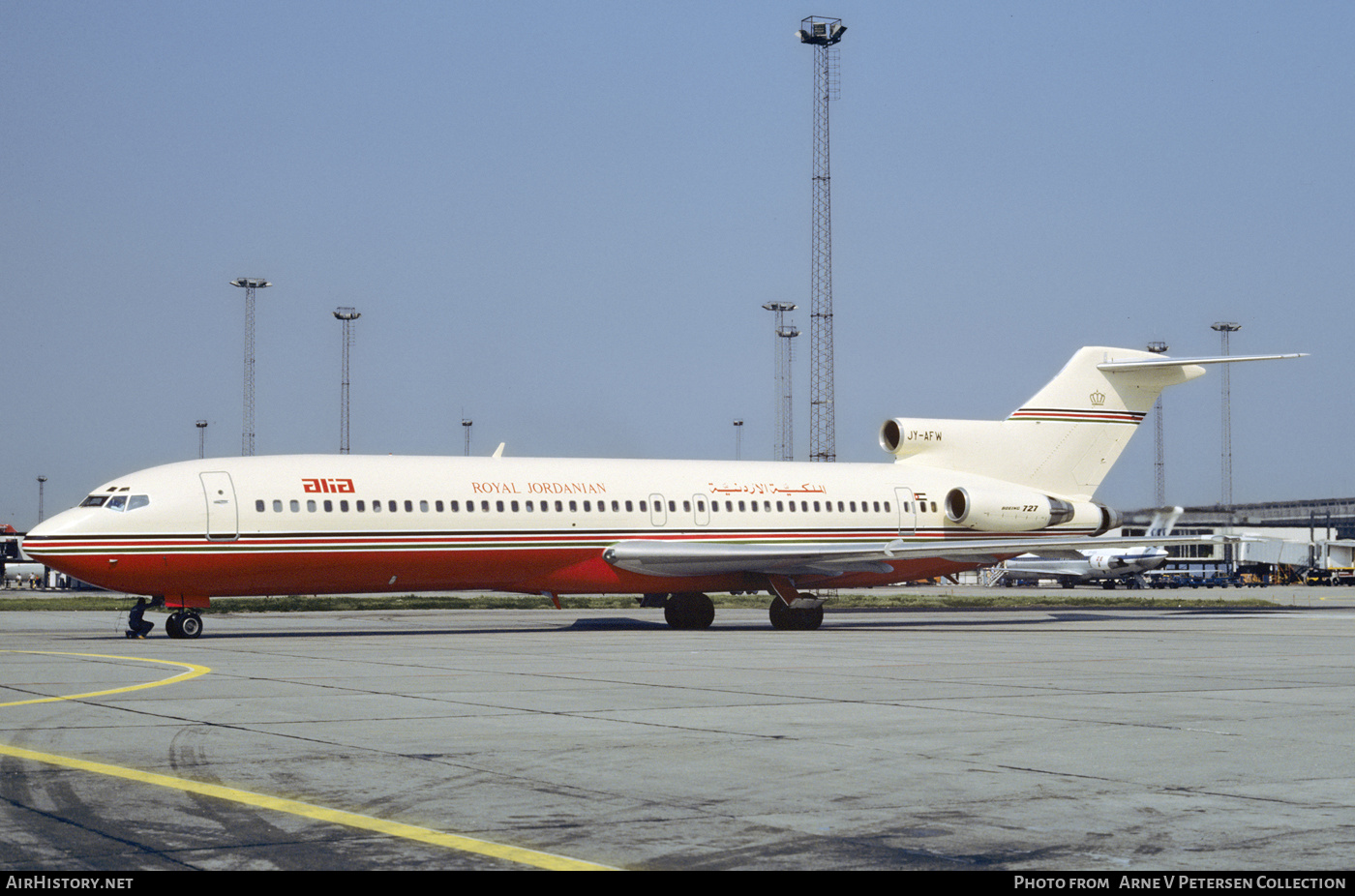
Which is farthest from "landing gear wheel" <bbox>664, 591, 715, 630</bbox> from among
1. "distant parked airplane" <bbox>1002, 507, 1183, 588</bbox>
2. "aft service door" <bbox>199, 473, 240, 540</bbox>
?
"distant parked airplane" <bbox>1002, 507, 1183, 588</bbox>

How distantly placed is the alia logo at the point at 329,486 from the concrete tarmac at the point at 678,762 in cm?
717

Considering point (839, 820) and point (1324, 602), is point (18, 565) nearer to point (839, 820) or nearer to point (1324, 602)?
point (1324, 602)

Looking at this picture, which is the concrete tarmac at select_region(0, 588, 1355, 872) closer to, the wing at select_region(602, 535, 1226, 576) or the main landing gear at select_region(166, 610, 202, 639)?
the main landing gear at select_region(166, 610, 202, 639)

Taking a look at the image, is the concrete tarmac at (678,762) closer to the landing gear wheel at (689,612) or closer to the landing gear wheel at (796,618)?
the landing gear wheel at (796,618)

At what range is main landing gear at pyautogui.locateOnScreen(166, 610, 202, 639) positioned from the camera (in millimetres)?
27188

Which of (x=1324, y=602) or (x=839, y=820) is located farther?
(x=1324, y=602)

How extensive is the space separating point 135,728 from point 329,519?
16.2 m

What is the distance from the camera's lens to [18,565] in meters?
108

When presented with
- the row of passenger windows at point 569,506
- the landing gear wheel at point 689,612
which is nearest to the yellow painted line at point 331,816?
the row of passenger windows at point 569,506

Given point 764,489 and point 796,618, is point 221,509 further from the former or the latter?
point 764,489

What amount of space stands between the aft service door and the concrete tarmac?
579 cm

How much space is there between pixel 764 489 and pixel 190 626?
45.7ft

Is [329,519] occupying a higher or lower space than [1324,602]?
higher

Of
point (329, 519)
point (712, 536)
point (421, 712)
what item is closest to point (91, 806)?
point (421, 712)
